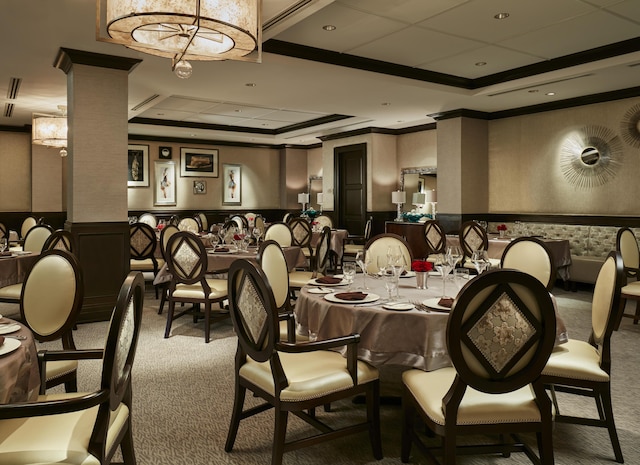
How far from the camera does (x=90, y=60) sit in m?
5.56

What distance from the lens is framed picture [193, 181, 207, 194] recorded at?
43.2 ft

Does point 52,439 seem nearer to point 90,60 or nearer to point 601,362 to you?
point 601,362

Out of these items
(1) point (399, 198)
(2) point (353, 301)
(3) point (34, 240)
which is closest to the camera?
(2) point (353, 301)

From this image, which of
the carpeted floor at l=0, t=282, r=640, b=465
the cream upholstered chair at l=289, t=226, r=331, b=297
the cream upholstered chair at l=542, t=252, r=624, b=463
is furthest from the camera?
the cream upholstered chair at l=289, t=226, r=331, b=297

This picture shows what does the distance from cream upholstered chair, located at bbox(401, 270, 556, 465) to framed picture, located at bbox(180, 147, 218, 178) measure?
38.8 ft

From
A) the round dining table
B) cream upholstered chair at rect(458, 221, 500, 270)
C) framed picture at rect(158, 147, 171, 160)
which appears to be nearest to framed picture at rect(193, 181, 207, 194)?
framed picture at rect(158, 147, 171, 160)

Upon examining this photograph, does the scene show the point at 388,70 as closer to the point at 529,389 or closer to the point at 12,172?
the point at 529,389

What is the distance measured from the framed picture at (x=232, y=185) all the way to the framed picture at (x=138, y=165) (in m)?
2.04

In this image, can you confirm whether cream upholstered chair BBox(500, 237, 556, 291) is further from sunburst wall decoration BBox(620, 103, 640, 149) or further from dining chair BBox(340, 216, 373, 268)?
dining chair BBox(340, 216, 373, 268)

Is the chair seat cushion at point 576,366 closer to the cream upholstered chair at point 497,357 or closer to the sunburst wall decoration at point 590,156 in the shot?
the cream upholstered chair at point 497,357

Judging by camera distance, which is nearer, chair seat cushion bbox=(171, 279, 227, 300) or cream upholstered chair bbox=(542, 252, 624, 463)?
cream upholstered chair bbox=(542, 252, 624, 463)

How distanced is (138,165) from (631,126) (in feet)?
33.2

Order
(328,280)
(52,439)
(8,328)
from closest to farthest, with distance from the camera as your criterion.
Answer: (52,439) < (8,328) < (328,280)

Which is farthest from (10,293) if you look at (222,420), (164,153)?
(164,153)
